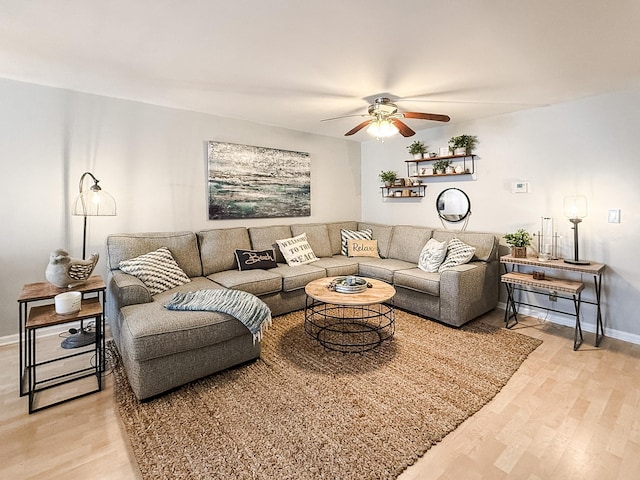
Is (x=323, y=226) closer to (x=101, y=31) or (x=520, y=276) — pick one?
(x=520, y=276)

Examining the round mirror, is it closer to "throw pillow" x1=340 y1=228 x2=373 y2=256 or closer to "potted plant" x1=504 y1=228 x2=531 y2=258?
"potted plant" x1=504 y1=228 x2=531 y2=258

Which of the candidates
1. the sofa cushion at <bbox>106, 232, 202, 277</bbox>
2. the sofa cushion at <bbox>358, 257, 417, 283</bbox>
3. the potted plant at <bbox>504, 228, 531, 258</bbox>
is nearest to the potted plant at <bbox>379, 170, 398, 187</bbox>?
the sofa cushion at <bbox>358, 257, 417, 283</bbox>

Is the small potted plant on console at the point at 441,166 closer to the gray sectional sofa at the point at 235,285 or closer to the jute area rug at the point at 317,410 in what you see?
the gray sectional sofa at the point at 235,285

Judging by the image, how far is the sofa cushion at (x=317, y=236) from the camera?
434 cm

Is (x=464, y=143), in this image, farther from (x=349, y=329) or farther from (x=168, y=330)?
(x=168, y=330)

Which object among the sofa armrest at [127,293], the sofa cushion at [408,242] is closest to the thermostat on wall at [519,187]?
the sofa cushion at [408,242]

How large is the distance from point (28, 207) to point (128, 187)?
798 mm

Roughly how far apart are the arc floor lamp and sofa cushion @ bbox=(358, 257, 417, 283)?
2765 mm

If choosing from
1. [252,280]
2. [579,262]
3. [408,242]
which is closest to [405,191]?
[408,242]

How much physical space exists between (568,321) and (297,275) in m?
2.84

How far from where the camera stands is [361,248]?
175 inches

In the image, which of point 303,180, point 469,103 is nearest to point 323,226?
point 303,180

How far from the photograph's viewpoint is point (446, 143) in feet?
13.6

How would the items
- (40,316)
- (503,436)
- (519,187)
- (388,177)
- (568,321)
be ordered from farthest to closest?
(388,177) < (519,187) < (568,321) < (40,316) < (503,436)
